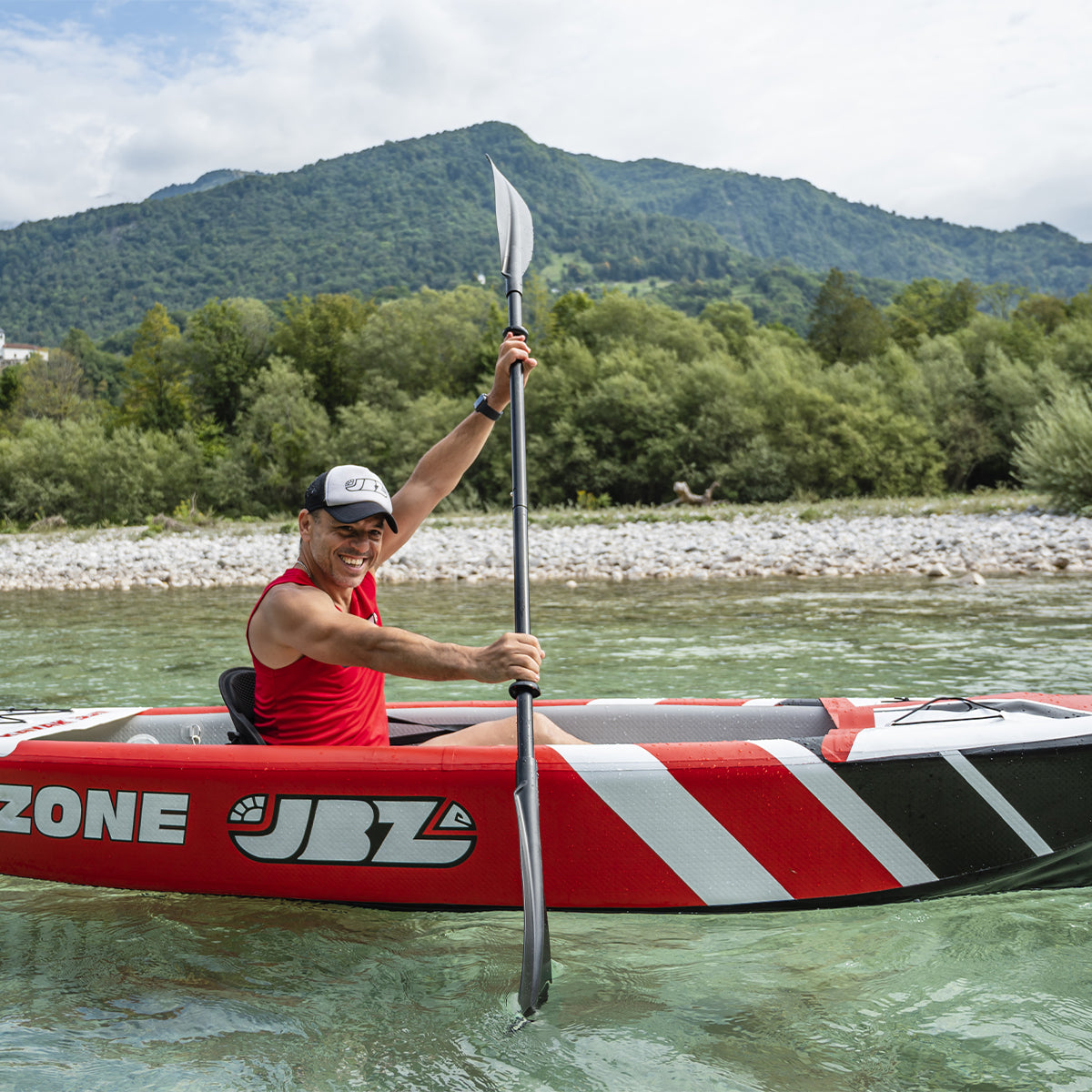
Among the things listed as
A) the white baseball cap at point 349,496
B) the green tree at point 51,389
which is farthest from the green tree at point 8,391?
the white baseball cap at point 349,496

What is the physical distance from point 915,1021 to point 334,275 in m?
103

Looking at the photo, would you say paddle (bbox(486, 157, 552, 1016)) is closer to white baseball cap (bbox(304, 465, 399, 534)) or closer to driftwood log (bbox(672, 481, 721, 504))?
white baseball cap (bbox(304, 465, 399, 534))

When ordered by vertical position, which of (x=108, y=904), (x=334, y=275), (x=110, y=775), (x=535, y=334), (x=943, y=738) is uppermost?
(x=334, y=275)

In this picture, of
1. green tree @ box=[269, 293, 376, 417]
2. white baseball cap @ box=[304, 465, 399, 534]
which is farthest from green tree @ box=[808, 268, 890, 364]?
white baseball cap @ box=[304, 465, 399, 534]

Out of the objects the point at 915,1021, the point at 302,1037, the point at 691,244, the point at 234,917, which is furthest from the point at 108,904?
the point at 691,244

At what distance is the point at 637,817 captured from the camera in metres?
2.84

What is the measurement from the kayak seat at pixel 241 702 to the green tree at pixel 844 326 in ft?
116

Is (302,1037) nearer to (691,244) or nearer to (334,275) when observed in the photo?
(334,275)

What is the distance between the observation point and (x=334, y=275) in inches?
3910

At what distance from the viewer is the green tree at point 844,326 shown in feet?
119

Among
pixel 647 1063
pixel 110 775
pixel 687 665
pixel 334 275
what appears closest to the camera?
pixel 647 1063

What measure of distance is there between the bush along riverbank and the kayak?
8647mm

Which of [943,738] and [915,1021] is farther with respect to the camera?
[943,738]

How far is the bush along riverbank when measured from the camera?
12.4 meters
